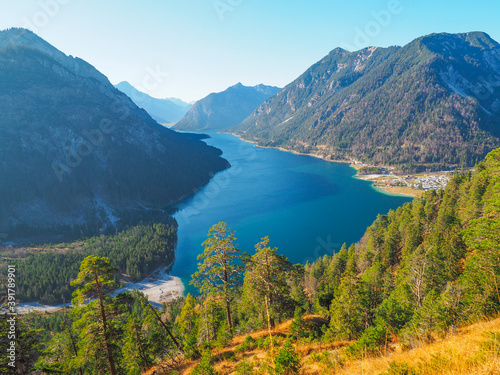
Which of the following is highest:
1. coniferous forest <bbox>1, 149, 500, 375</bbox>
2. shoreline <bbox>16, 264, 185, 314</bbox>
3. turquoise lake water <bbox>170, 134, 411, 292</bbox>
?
coniferous forest <bbox>1, 149, 500, 375</bbox>

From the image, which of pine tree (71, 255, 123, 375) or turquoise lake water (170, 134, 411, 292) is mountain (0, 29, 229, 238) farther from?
pine tree (71, 255, 123, 375)

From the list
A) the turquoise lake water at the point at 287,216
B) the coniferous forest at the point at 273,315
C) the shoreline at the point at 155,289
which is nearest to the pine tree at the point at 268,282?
the coniferous forest at the point at 273,315

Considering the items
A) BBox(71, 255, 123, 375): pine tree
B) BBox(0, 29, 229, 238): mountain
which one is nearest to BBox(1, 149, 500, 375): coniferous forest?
BBox(71, 255, 123, 375): pine tree

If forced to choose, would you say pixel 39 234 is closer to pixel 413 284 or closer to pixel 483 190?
pixel 413 284

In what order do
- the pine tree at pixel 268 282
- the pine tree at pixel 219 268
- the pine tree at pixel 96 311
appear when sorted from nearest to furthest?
the pine tree at pixel 96 311 → the pine tree at pixel 219 268 → the pine tree at pixel 268 282

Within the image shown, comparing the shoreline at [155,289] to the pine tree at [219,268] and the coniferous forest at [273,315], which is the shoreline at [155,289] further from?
the pine tree at [219,268]

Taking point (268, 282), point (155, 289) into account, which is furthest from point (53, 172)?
point (268, 282)

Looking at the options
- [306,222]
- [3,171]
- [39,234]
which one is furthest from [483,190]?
[3,171]

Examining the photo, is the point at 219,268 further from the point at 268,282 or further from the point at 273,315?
the point at 273,315

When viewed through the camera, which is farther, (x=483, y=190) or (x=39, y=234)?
(x=39, y=234)

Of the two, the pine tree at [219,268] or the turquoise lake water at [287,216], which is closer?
the pine tree at [219,268]

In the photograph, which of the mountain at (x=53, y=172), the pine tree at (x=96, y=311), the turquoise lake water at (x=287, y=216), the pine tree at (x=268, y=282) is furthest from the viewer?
the mountain at (x=53, y=172)
